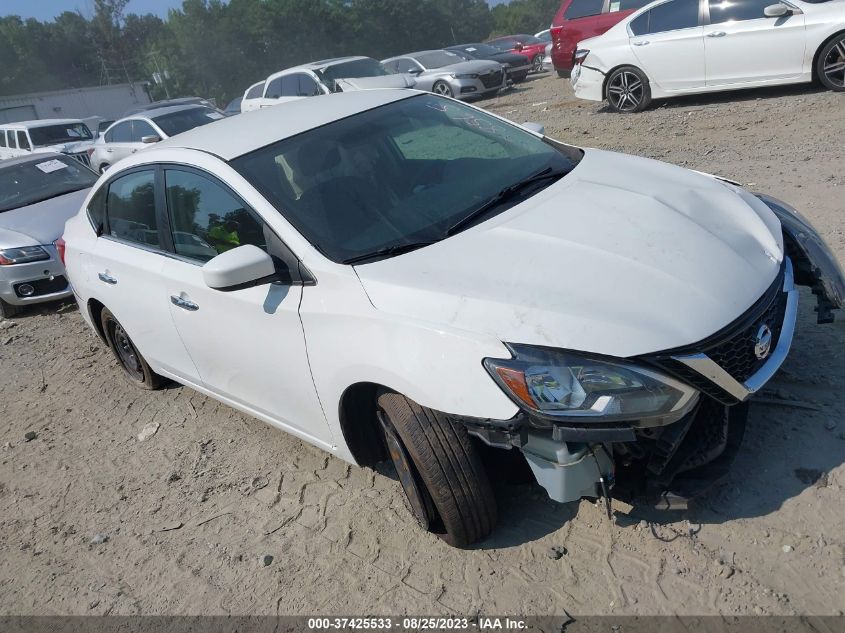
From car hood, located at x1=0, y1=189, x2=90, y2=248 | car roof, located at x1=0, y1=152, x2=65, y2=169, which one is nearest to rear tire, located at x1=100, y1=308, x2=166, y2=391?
car hood, located at x1=0, y1=189, x2=90, y2=248

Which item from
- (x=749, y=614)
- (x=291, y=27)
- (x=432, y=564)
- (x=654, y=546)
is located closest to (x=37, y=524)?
(x=432, y=564)

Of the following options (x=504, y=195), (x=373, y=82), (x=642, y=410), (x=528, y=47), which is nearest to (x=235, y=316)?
(x=504, y=195)

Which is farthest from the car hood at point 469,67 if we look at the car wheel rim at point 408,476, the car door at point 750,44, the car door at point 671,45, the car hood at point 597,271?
the car wheel rim at point 408,476

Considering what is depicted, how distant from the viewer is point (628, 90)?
1033cm

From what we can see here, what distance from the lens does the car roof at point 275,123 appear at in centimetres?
356

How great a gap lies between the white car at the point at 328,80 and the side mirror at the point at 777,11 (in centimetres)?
759

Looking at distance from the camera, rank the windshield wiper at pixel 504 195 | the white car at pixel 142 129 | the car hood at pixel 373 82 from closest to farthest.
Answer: the windshield wiper at pixel 504 195
the white car at pixel 142 129
the car hood at pixel 373 82

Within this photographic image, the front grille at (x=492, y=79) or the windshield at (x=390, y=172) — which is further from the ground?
the windshield at (x=390, y=172)

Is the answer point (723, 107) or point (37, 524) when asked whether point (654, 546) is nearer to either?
point (37, 524)

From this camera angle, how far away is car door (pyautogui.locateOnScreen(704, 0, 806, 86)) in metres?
8.86

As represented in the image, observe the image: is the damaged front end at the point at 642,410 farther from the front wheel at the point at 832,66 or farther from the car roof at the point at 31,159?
the car roof at the point at 31,159

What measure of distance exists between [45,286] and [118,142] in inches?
301

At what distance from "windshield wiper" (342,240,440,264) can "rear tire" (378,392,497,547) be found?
569 millimetres

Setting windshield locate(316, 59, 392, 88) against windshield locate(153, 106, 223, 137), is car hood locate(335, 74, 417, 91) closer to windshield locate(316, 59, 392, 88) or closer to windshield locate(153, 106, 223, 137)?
windshield locate(316, 59, 392, 88)
